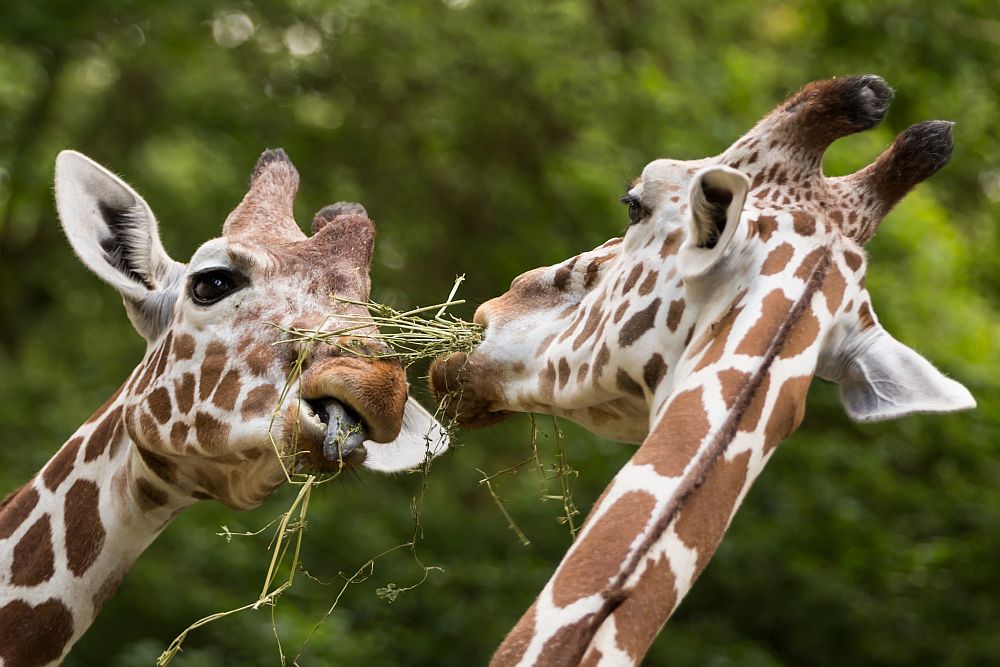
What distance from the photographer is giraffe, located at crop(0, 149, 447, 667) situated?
3371 millimetres

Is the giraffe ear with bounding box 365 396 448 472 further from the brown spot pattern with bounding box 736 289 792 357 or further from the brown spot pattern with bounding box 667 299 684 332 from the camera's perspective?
the brown spot pattern with bounding box 736 289 792 357

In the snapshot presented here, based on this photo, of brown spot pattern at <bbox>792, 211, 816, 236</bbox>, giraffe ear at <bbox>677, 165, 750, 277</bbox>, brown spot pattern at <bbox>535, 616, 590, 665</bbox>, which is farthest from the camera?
brown spot pattern at <bbox>792, 211, 816, 236</bbox>

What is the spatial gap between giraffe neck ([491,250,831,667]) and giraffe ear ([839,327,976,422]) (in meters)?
0.24

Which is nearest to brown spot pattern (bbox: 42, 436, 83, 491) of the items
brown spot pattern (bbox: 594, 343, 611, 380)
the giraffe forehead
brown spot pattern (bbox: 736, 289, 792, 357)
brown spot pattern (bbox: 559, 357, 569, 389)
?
brown spot pattern (bbox: 559, 357, 569, 389)

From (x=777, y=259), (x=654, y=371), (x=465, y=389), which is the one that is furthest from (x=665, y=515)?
(x=465, y=389)

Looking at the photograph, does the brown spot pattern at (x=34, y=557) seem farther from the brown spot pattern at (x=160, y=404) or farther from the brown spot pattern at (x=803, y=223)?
the brown spot pattern at (x=803, y=223)

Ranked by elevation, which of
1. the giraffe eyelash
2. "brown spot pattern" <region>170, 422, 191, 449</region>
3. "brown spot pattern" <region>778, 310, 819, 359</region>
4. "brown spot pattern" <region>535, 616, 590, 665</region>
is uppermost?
the giraffe eyelash

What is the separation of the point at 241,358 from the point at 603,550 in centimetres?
138

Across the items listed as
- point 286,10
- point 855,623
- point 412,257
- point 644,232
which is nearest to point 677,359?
point 644,232

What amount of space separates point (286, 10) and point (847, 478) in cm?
577

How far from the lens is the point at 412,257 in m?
10.5

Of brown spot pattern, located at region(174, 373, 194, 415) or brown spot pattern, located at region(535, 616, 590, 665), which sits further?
brown spot pattern, located at region(174, 373, 194, 415)

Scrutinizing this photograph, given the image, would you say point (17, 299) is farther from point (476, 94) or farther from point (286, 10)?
point (476, 94)

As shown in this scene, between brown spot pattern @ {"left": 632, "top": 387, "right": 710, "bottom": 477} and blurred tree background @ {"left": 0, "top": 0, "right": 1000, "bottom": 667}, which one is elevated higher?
brown spot pattern @ {"left": 632, "top": 387, "right": 710, "bottom": 477}
